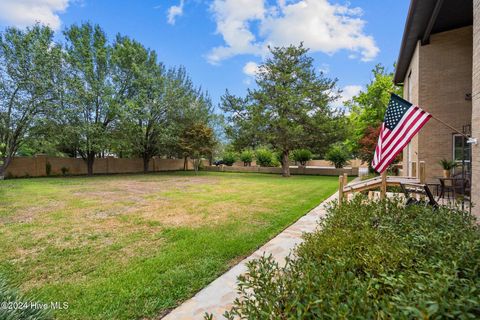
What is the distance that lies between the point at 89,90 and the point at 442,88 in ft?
61.4

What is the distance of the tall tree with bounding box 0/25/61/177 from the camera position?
13555 mm

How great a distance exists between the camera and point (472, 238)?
2053 millimetres

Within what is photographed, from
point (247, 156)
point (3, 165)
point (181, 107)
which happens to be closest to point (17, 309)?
point (3, 165)

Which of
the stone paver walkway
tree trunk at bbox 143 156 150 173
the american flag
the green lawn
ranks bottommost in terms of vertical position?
the stone paver walkway

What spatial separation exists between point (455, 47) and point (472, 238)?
347 inches

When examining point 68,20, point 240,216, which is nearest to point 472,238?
point 240,216

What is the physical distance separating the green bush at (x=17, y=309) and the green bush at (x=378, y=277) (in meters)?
1.63

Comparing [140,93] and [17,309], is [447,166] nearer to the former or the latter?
[17,309]

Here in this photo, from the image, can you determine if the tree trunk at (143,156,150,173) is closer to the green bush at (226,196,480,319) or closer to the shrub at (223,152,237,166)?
the shrub at (223,152,237,166)

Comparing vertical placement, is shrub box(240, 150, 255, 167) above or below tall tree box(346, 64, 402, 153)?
below

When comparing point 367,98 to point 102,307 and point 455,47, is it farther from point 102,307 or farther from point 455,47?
point 102,307

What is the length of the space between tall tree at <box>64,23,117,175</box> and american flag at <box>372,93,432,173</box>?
54.6 feet

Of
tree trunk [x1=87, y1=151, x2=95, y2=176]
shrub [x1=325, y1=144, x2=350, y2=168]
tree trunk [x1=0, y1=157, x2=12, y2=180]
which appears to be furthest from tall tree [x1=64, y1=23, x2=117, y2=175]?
shrub [x1=325, y1=144, x2=350, y2=168]

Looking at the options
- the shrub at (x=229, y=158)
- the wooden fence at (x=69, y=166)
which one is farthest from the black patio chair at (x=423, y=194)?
the shrub at (x=229, y=158)
